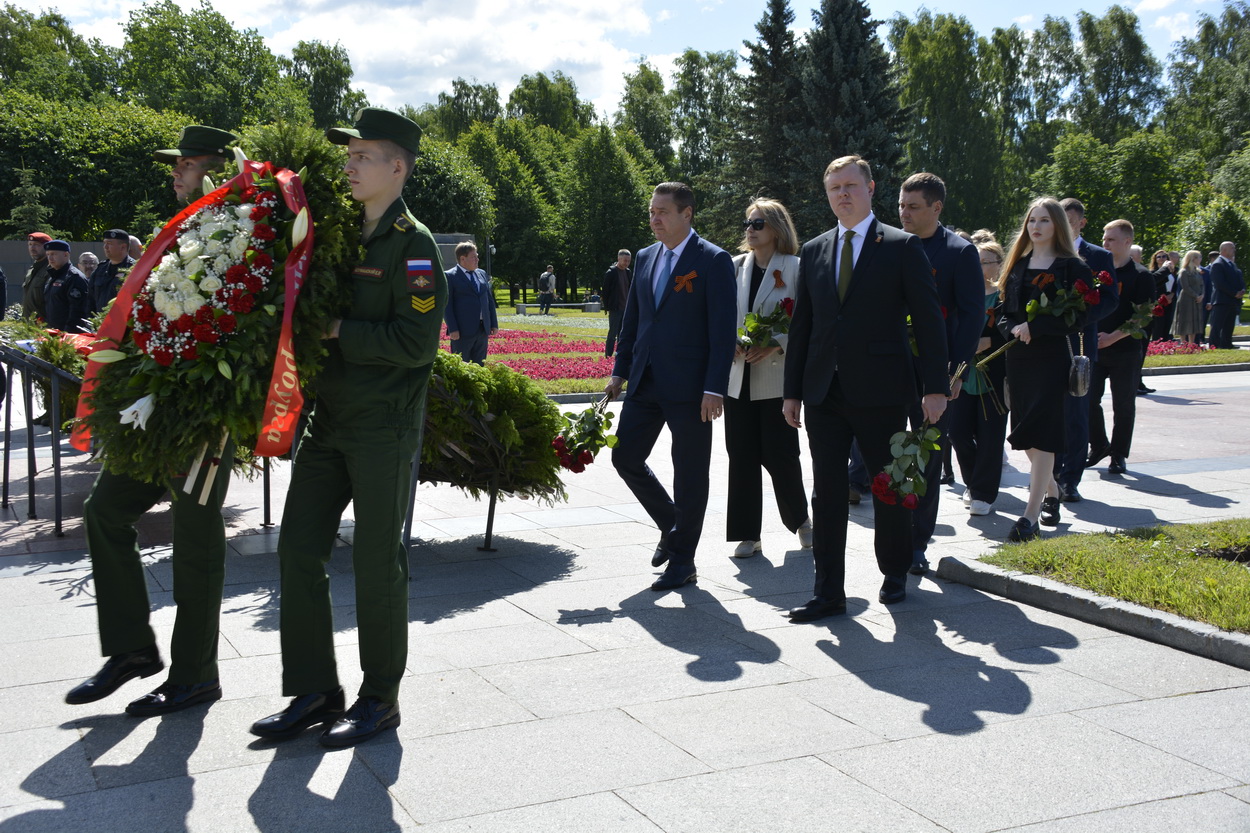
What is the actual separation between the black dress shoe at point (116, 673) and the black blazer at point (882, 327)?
10.5ft

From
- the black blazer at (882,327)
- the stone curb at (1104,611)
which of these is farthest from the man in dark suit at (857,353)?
the stone curb at (1104,611)

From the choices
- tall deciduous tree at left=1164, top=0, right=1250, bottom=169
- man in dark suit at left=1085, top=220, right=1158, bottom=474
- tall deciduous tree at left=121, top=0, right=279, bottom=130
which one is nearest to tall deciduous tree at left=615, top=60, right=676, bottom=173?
tall deciduous tree at left=121, top=0, right=279, bottom=130

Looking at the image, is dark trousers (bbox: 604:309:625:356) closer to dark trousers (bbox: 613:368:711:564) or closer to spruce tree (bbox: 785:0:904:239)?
dark trousers (bbox: 613:368:711:564)

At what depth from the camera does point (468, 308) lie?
46.0 feet

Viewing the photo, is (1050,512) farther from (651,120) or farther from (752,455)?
(651,120)

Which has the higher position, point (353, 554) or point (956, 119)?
point (956, 119)

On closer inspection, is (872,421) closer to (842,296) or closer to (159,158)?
(842,296)

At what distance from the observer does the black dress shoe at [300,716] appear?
12.6 feet

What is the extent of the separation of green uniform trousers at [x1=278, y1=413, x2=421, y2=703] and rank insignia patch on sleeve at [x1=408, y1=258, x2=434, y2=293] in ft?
1.64

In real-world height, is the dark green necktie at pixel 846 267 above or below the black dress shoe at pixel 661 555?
above

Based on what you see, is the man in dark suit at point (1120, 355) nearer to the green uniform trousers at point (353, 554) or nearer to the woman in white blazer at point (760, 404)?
the woman in white blazer at point (760, 404)

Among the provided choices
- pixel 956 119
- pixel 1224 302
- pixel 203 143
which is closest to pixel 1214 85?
pixel 956 119

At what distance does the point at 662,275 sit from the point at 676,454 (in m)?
1.00

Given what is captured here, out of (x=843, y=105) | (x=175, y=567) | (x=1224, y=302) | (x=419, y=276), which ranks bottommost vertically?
(x=175, y=567)
